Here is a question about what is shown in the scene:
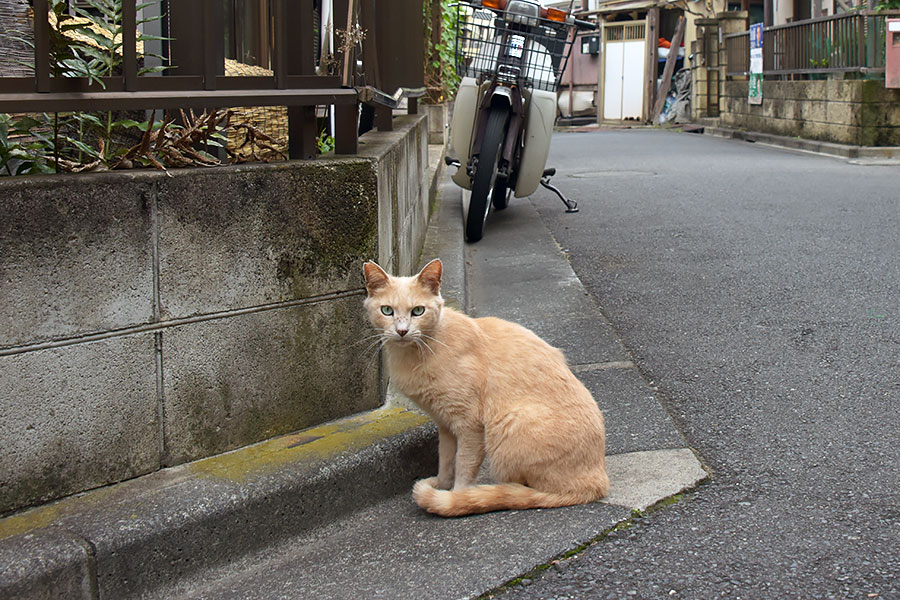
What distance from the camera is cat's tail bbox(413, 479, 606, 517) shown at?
283 cm

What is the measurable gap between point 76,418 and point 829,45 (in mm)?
14134

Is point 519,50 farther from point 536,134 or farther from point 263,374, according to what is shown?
point 263,374

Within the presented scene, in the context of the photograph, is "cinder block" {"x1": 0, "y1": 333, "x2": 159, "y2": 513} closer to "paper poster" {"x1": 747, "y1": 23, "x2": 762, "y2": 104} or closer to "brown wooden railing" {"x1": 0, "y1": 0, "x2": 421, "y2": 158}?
"brown wooden railing" {"x1": 0, "y1": 0, "x2": 421, "y2": 158}

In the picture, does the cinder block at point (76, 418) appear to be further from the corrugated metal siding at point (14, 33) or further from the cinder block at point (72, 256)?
the corrugated metal siding at point (14, 33)

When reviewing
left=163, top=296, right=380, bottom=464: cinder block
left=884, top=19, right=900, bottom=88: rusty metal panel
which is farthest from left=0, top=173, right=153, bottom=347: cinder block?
left=884, top=19, right=900, bottom=88: rusty metal panel

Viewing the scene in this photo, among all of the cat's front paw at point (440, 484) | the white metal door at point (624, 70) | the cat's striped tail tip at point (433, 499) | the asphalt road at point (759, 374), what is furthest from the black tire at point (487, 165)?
the white metal door at point (624, 70)

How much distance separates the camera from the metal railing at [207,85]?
8.25 ft

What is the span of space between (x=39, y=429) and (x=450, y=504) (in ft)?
3.92

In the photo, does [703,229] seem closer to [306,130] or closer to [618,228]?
[618,228]

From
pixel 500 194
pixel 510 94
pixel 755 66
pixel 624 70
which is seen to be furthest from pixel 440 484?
pixel 624 70

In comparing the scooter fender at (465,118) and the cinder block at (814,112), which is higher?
the cinder block at (814,112)

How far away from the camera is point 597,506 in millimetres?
2855

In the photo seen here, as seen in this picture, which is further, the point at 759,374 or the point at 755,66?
the point at 755,66

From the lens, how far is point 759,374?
4043mm
